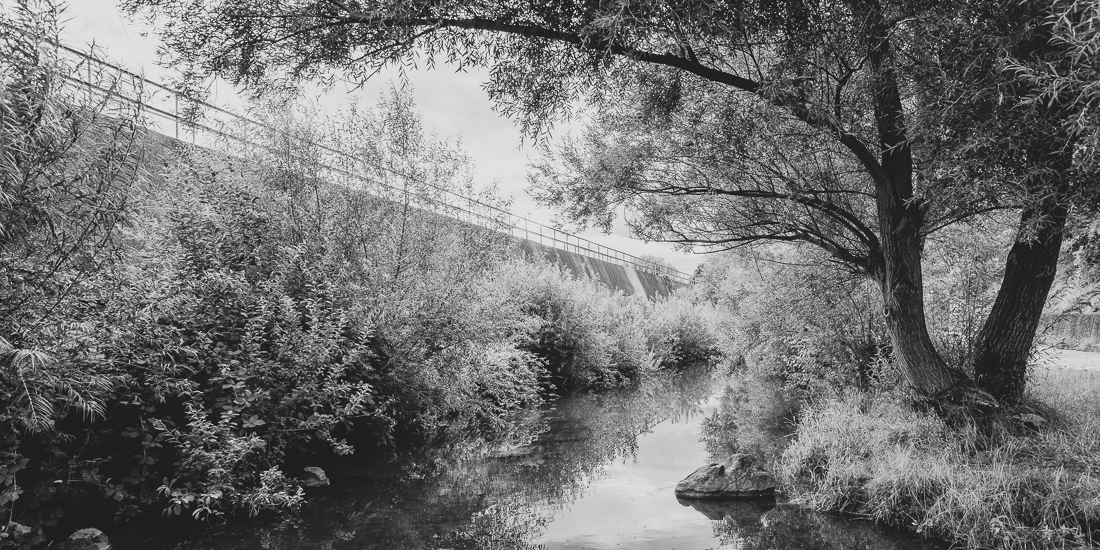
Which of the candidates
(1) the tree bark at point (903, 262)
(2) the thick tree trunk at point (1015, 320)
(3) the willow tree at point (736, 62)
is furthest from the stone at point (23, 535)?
(2) the thick tree trunk at point (1015, 320)

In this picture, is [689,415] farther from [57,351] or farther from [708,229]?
[57,351]

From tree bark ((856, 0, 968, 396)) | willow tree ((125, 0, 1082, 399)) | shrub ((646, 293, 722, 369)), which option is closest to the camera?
willow tree ((125, 0, 1082, 399))

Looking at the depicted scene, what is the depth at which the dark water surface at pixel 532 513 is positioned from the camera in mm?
5730

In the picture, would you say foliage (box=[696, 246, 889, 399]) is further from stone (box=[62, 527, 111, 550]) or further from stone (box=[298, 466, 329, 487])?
stone (box=[62, 527, 111, 550])

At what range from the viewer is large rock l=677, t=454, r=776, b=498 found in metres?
7.18

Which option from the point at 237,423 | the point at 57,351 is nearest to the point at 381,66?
the point at 57,351

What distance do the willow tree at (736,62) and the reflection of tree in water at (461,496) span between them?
4.34m

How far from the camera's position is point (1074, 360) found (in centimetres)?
1323

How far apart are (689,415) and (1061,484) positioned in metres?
8.77

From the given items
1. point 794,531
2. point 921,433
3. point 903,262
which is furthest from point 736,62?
point 794,531

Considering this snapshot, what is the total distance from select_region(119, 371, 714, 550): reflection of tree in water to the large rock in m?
1.42

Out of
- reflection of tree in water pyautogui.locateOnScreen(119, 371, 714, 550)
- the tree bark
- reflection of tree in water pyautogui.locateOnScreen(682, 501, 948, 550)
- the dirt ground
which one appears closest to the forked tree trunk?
the tree bark

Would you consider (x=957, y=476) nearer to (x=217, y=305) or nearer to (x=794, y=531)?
(x=794, y=531)

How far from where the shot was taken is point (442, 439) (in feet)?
34.1
